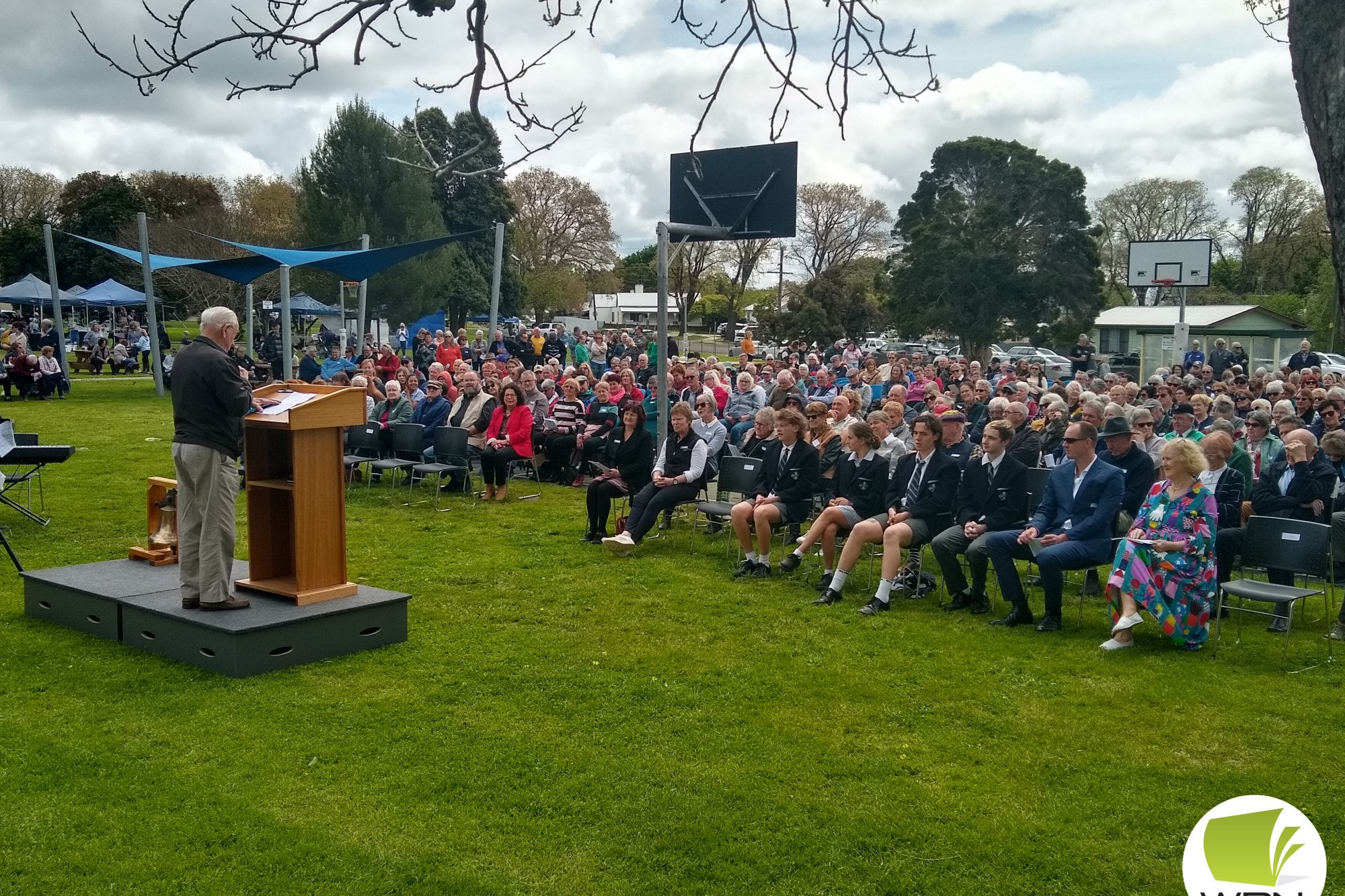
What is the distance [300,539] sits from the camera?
19.4 ft

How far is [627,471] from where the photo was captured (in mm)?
9711

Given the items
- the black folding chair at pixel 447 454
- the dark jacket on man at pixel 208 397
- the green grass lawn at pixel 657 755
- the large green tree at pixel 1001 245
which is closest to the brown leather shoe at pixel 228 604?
the green grass lawn at pixel 657 755

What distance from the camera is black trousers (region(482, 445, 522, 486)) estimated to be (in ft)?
37.3

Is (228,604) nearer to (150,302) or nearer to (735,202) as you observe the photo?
(735,202)

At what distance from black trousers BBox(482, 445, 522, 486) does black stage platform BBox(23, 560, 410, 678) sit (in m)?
4.65

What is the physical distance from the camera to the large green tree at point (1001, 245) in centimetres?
3641

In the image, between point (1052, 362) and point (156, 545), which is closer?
point (156, 545)

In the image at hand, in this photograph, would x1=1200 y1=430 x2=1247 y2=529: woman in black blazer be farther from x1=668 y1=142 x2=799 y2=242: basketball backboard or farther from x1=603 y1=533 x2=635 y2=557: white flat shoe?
x1=603 y1=533 x2=635 y2=557: white flat shoe

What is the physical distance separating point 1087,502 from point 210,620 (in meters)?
5.31

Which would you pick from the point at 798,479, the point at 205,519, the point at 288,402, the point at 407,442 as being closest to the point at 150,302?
the point at 407,442

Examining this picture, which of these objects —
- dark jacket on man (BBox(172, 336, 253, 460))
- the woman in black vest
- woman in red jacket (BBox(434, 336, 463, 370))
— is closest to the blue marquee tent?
woman in red jacket (BBox(434, 336, 463, 370))

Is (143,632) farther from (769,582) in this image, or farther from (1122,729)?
(1122,729)

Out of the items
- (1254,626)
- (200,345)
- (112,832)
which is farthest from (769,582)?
(112,832)

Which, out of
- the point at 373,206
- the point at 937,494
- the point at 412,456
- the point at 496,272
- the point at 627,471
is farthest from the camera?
the point at 373,206
